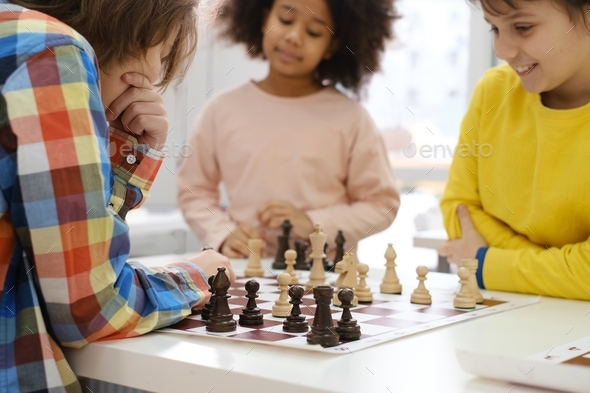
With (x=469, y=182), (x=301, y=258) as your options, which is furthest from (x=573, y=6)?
(x=301, y=258)

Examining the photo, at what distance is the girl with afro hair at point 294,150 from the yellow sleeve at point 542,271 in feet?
1.99

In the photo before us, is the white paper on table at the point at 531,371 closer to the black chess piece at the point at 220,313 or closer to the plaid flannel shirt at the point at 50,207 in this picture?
the black chess piece at the point at 220,313

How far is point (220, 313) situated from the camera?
1.02m

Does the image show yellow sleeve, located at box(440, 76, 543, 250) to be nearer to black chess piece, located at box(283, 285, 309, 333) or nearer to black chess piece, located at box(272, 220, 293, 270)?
black chess piece, located at box(272, 220, 293, 270)

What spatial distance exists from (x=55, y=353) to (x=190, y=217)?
4.05 feet

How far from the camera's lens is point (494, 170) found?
1.63 meters

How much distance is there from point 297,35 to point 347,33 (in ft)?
0.80

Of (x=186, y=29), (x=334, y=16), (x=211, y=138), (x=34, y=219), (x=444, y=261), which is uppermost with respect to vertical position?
(x=334, y=16)

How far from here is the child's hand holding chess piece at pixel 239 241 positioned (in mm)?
1942

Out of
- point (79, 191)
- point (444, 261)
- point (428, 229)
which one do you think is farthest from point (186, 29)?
point (428, 229)

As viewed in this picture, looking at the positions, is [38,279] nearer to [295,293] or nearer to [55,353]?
[55,353]

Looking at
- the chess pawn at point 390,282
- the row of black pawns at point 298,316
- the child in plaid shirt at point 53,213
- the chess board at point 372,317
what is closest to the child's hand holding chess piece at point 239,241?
the chess board at point 372,317

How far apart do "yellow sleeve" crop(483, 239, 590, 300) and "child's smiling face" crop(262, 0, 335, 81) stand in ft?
2.95

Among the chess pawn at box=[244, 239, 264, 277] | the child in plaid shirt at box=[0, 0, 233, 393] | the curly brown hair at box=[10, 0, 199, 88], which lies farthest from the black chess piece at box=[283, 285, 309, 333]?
the chess pawn at box=[244, 239, 264, 277]
